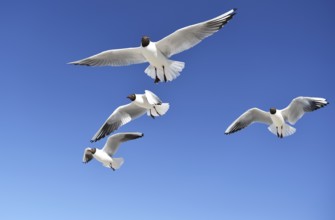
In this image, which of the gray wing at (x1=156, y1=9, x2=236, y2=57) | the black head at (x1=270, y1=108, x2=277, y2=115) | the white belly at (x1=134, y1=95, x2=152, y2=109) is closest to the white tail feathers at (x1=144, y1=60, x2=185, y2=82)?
the gray wing at (x1=156, y1=9, x2=236, y2=57)

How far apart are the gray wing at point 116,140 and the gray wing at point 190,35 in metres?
3.08

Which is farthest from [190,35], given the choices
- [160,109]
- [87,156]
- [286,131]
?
[87,156]

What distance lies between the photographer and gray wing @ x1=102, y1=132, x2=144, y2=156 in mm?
12234

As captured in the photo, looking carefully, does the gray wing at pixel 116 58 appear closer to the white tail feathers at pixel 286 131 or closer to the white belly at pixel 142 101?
the white belly at pixel 142 101

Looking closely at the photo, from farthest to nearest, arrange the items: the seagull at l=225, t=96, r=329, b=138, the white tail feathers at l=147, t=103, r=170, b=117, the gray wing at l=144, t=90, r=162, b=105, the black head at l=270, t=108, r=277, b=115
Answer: the black head at l=270, t=108, r=277, b=115, the seagull at l=225, t=96, r=329, b=138, the white tail feathers at l=147, t=103, r=170, b=117, the gray wing at l=144, t=90, r=162, b=105

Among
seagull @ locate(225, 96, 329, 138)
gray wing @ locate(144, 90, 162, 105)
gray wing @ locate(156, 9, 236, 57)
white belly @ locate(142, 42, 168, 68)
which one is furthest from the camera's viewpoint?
seagull @ locate(225, 96, 329, 138)

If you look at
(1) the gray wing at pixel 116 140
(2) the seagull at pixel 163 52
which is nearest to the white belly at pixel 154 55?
(2) the seagull at pixel 163 52

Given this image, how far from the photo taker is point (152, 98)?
34.3ft

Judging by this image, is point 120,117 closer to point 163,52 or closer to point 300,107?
point 163,52

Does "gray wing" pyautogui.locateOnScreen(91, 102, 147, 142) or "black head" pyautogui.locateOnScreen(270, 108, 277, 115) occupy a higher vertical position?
"black head" pyautogui.locateOnScreen(270, 108, 277, 115)

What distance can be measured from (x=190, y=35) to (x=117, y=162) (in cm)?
484

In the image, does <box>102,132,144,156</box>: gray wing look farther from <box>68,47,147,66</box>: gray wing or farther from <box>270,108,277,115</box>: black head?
<box>270,108,277,115</box>: black head

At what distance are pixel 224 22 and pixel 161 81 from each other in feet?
6.09

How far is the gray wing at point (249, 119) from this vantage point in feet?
40.2
